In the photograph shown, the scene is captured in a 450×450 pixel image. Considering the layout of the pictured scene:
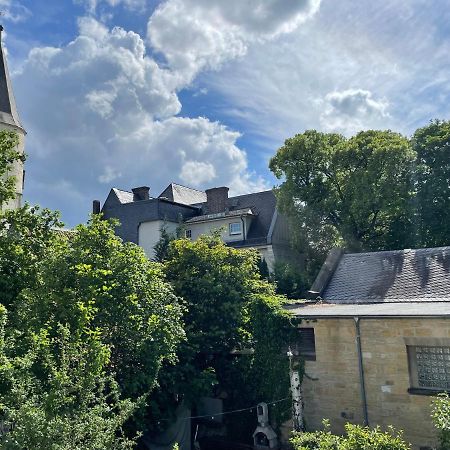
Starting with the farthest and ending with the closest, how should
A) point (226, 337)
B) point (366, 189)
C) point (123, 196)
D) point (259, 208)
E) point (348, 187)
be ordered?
point (123, 196), point (259, 208), point (348, 187), point (366, 189), point (226, 337)

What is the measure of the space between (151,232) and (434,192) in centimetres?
2118

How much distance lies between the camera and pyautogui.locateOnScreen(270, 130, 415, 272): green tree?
25562 millimetres

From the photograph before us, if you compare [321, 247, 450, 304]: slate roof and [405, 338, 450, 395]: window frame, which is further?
[321, 247, 450, 304]: slate roof

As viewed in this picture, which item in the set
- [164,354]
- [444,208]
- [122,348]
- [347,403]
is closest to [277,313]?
[347,403]

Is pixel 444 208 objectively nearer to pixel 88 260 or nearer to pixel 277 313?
pixel 277 313

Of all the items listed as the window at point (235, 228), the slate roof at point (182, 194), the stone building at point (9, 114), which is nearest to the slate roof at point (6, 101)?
the stone building at point (9, 114)

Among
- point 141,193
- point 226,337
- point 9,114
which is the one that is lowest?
point 226,337

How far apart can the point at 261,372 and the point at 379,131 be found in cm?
1848

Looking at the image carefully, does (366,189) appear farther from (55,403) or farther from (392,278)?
(55,403)

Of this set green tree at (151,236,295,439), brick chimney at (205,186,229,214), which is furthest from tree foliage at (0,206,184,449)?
brick chimney at (205,186,229,214)

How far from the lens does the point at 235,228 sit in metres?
34.9

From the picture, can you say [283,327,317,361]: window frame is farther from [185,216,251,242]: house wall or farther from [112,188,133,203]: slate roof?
[112,188,133,203]: slate roof

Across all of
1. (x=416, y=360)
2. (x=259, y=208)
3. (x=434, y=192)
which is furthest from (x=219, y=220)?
(x=416, y=360)

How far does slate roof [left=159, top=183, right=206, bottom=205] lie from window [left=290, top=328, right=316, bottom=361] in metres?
26.1
